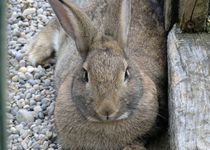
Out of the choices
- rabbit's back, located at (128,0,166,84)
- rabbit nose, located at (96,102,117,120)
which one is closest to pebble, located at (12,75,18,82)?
rabbit's back, located at (128,0,166,84)

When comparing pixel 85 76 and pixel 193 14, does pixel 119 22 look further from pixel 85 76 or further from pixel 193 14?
pixel 193 14

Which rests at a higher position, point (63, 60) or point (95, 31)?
point (95, 31)

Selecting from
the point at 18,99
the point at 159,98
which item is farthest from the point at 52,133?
the point at 159,98

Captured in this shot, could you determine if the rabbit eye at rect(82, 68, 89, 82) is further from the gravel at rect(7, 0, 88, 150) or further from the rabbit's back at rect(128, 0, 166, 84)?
the gravel at rect(7, 0, 88, 150)

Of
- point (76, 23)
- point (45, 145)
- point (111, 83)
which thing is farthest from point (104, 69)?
point (45, 145)

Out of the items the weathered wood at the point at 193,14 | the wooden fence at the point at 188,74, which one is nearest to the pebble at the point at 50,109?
the wooden fence at the point at 188,74

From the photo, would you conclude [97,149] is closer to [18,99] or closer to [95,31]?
[95,31]
